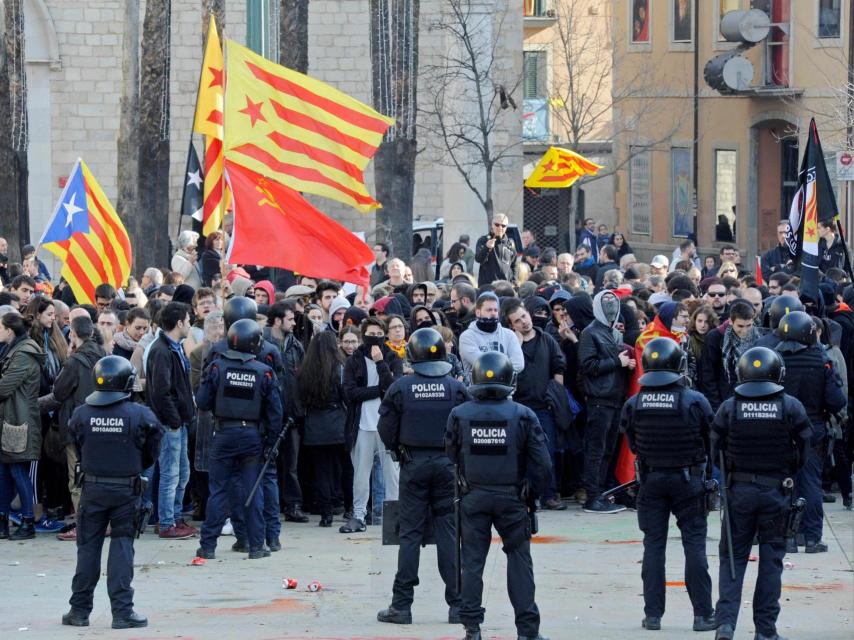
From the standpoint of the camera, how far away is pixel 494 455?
31.1 feet

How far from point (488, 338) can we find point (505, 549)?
3.94m

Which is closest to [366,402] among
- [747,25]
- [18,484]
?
[18,484]

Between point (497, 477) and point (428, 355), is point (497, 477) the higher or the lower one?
the lower one

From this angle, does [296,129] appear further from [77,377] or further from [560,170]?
[560,170]

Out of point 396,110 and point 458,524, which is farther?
point 396,110

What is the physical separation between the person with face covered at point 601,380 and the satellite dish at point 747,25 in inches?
912

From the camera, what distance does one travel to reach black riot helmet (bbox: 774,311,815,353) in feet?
39.2

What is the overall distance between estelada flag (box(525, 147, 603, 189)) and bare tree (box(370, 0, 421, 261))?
156 inches

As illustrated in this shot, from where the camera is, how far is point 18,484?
12.9 metres

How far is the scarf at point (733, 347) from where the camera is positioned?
13266mm

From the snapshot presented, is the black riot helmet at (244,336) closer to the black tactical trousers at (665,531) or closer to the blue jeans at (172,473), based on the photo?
the blue jeans at (172,473)

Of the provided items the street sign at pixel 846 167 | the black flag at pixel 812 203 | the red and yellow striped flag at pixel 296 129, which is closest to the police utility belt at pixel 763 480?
the red and yellow striped flag at pixel 296 129

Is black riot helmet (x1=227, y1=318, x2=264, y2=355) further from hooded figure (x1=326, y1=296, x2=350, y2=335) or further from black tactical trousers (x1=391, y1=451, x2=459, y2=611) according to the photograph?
hooded figure (x1=326, y1=296, x2=350, y2=335)

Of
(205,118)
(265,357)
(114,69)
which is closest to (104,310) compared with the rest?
(265,357)
